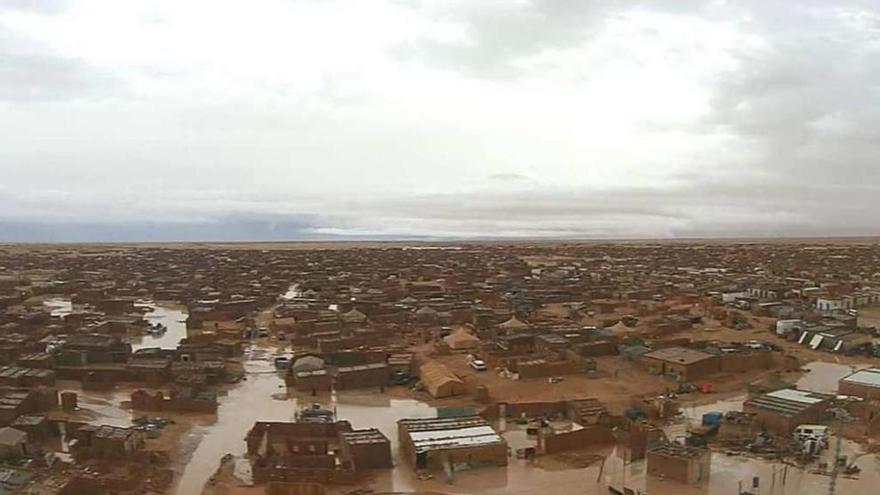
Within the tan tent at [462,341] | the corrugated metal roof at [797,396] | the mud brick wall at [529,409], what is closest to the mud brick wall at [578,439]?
the mud brick wall at [529,409]

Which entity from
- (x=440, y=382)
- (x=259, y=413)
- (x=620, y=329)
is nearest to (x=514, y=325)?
(x=620, y=329)

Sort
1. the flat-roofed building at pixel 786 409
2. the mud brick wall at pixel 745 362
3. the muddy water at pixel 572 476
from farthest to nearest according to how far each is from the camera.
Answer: the mud brick wall at pixel 745 362 → the flat-roofed building at pixel 786 409 → the muddy water at pixel 572 476

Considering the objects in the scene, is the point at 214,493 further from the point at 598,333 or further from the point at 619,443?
the point at 598,333

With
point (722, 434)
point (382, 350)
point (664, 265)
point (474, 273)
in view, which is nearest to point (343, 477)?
point (722, 434)

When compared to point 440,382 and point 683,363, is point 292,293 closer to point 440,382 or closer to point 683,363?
point 440,382

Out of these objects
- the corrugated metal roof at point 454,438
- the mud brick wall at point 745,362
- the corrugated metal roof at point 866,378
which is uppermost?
the corrugated metal roof at point 866,378

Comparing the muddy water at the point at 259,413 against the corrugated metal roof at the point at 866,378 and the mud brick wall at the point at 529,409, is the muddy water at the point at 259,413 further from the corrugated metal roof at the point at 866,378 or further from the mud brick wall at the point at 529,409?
the corrugated metal roof at the point at 866,378

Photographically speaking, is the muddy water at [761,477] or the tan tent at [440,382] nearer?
the muddy water at [761,477]
